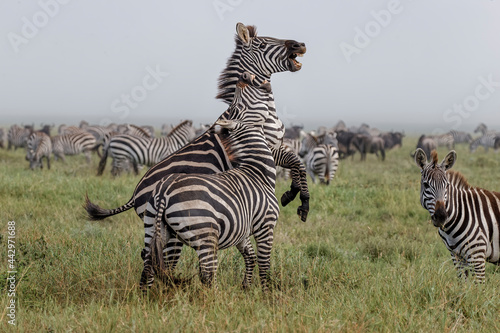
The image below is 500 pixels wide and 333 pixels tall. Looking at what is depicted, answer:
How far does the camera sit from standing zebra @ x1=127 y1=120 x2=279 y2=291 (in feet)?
12.4

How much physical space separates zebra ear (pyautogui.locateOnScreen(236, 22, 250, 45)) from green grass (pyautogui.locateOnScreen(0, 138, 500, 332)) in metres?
2.48

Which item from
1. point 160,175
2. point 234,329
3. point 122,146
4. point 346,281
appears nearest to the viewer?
point 234,329

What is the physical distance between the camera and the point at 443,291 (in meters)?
4.23

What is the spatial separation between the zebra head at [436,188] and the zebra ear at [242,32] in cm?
242

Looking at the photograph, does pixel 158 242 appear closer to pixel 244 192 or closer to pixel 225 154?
pixel 244 192

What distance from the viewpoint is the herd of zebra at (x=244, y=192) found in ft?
12.6

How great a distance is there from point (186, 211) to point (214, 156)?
1006 millimetres

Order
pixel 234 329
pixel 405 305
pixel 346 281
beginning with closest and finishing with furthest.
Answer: pixel 234 329 < pixel 405 305 < pixel 346 281

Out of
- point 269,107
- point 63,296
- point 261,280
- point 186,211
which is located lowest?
point 63,296

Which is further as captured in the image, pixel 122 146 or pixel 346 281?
pixel 122 146

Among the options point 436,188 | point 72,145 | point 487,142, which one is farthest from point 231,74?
point 487,142

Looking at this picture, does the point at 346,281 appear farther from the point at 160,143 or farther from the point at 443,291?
the point at 160,143

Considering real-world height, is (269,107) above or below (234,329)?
above

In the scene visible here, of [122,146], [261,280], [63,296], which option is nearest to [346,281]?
[261,280]
